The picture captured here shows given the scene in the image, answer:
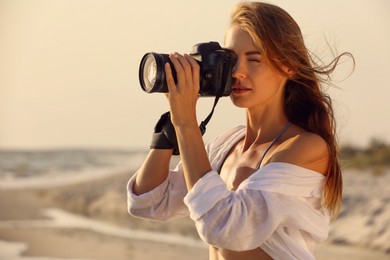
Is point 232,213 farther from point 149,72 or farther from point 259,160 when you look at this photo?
point 149,72

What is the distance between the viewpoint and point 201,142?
1.96m

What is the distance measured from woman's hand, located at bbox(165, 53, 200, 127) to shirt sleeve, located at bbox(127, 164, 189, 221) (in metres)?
0.34

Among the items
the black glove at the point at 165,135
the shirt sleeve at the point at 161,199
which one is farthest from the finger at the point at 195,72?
the shirt sleeve at the point at 161,199

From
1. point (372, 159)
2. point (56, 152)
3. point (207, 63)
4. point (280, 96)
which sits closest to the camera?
→ point (207, 63)

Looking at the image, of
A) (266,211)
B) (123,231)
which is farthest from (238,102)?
(123,231)

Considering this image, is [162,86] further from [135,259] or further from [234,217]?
[135,259]

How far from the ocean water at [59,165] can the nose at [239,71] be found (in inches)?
350

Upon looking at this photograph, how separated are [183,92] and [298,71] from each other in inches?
12.9

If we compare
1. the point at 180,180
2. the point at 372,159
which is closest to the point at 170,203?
the point at 180,180

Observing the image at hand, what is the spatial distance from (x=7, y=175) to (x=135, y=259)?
24.4ft

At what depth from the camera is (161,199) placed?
90.3 inches

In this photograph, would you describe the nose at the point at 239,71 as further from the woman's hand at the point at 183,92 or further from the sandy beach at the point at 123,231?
the sandy beach at the point at 123,231

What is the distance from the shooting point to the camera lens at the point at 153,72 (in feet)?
6.56

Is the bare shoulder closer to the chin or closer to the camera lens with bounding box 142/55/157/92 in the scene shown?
the chin
